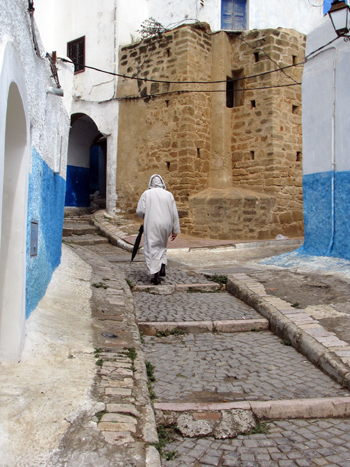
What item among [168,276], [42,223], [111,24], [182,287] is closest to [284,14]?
[111,24]

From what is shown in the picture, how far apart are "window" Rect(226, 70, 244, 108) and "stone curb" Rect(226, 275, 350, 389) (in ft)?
26.4

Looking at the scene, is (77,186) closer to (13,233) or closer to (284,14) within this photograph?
(284,14)

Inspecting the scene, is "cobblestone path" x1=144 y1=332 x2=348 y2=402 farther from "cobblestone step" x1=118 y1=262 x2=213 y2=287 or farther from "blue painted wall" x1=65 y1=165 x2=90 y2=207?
"blue painted wall" x1=65 y1=165 x2=90 y2=207

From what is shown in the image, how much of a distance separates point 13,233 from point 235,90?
10.5 meters

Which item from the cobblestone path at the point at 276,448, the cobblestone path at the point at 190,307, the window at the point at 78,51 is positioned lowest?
the cobblestone path at the point at 276,448

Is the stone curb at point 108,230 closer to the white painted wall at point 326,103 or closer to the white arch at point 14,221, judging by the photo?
the white painted wall at point 326,103

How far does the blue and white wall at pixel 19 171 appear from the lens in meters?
2.44

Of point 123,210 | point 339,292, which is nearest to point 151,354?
point 339,292

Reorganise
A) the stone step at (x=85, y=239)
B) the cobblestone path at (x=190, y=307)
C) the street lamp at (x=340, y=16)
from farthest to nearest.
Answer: the stone step at (x=85, y=239)
the street lamp at (x=340, y=16)
the cobblestone path at (x=190, y=307)

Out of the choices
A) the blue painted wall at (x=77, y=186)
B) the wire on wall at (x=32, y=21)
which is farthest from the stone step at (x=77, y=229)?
the wire on wall at (x=32, y=21)

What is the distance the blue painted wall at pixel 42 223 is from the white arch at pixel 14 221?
326mm

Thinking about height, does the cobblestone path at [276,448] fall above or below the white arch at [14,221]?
below

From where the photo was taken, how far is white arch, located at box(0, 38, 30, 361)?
8.80 feet

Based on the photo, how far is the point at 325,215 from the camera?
22.4 feet
